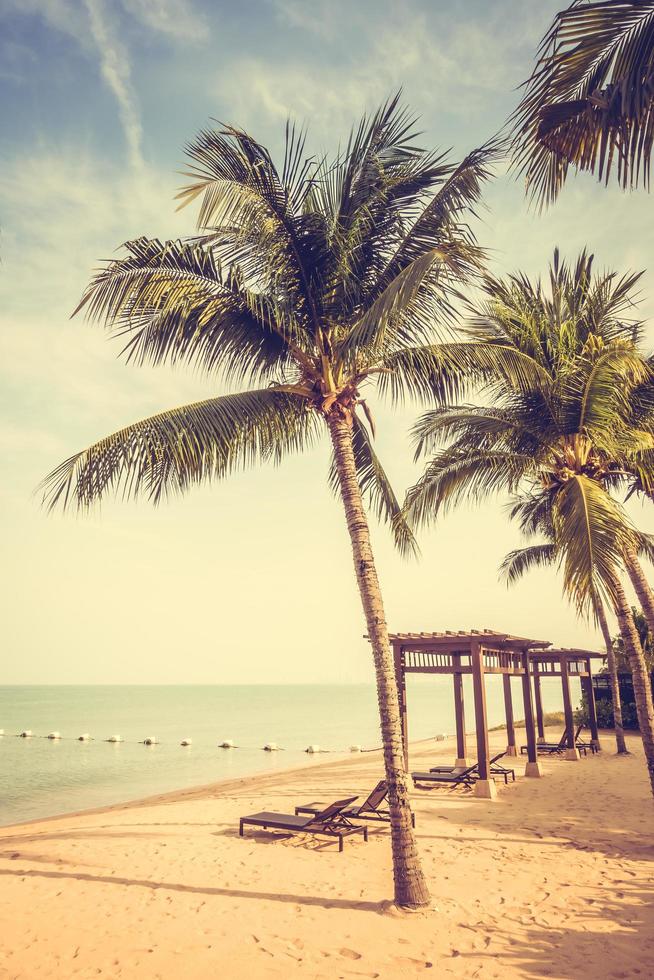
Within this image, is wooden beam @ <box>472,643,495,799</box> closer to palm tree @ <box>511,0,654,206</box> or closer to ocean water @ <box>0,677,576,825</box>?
palm tree @ <box>511,0,654,206</box>

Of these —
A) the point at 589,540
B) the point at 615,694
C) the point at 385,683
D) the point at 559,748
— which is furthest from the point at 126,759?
the point at 589,540

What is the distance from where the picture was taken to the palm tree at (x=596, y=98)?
3809 mm

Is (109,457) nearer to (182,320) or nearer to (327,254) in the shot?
(182,320)

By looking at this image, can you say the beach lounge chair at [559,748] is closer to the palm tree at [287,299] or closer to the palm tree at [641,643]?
the palm tree at [641,643]

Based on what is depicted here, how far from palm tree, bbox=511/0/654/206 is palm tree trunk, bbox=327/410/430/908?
3.97 metres

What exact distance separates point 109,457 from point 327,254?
374 centimetres

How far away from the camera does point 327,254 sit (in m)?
7.88

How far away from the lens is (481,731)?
12.9 m

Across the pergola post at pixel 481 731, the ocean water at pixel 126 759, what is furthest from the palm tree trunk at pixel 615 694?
the ocean water at pixel 126 759

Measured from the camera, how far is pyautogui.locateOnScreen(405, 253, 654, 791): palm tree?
7.89 m

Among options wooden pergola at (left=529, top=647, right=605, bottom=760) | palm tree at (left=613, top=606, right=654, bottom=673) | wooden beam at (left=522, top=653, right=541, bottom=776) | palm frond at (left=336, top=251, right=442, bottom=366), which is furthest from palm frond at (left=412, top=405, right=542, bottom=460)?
palm tree at (left=613, top=606, right=654, bottom=673)

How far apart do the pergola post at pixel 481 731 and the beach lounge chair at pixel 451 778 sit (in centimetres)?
60

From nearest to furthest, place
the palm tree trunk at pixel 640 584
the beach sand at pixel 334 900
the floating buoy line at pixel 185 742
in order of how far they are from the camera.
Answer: the beach sand at pixel 334 900
the palm tree trunk at pixel 640 584
the floating buoy line at pixel 185 742

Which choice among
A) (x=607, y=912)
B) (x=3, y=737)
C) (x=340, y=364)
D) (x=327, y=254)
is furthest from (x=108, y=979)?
(x=3, y=737)
